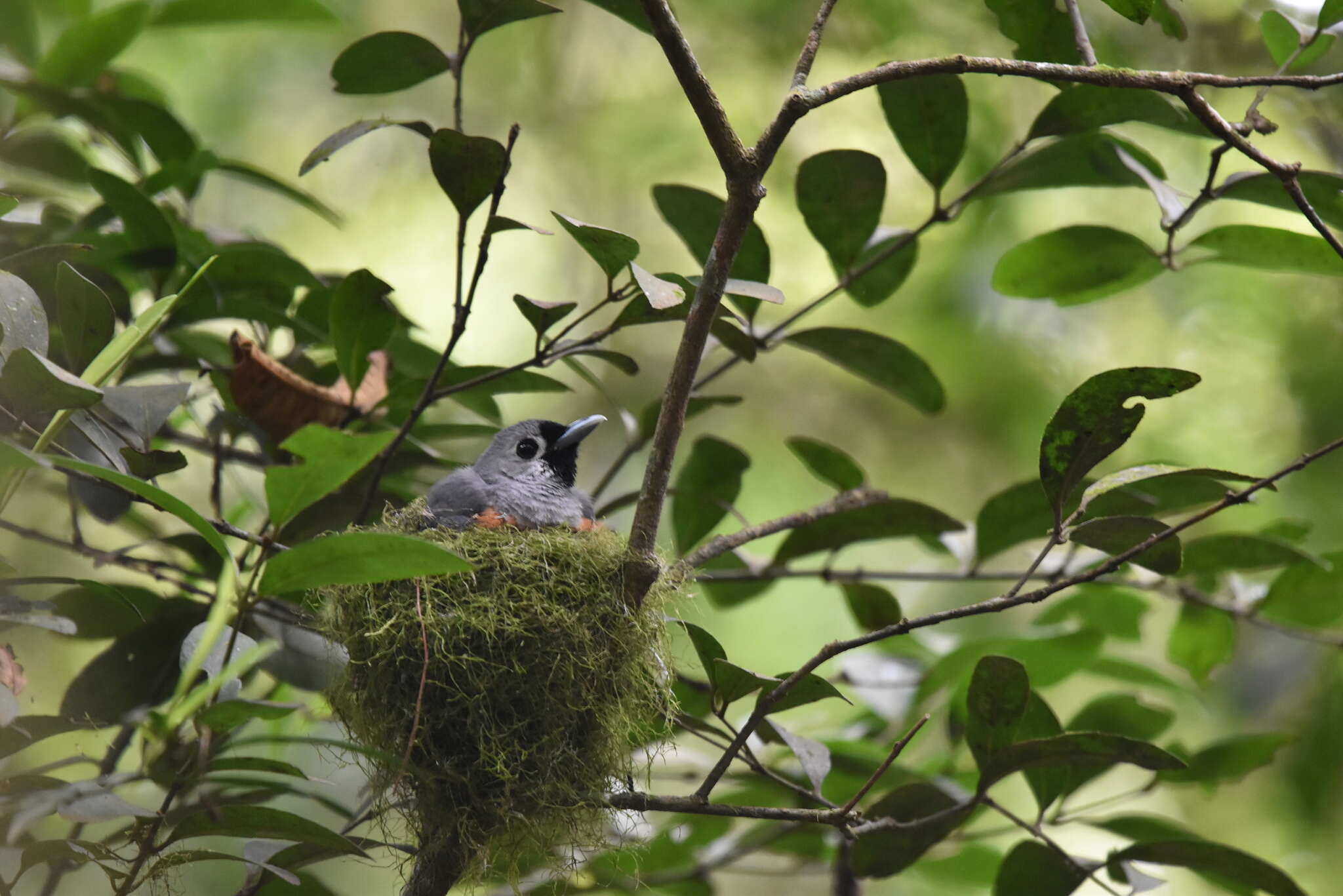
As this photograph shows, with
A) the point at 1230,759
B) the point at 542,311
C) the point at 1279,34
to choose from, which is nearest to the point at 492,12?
the point at 542,311

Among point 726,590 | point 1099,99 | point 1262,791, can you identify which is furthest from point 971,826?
point 1099,99

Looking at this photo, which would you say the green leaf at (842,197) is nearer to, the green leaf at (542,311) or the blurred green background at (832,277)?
the green leaf at (542,311)

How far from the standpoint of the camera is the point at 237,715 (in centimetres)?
136

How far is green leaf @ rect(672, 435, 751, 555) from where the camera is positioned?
7.79ft

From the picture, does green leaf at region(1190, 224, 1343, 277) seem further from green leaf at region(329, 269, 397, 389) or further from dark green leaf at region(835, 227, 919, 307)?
green leaf at region(329, 269, 397, 389)

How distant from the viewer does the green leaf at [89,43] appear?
233cm

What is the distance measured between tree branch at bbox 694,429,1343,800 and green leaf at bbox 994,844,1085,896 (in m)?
0.72

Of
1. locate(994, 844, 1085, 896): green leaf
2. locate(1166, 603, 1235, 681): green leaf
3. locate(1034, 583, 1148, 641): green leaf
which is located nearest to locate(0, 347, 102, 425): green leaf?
locate(994, 844, 1085, 896): green leaf

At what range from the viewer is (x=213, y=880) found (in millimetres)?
3652

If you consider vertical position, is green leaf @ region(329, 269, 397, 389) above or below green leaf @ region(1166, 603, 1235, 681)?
above

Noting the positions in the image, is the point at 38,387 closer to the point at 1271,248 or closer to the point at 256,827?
the point at 256,827

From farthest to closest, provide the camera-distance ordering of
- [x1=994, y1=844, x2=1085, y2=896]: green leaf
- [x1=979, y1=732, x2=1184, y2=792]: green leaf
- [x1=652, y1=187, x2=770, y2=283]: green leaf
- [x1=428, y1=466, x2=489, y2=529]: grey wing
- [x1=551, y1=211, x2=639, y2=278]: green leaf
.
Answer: [x1=428, y1=466, x2=489, y2=529]: grey wing → [x1=652, y1=187, x2=770, y2=283]: green leaf → [x1=994, y1=844, x2=1085, y2=896]: green leaf → [x1=979, y1=732, x2=1184, y2=792]: green leaf → [x1=551, y1=211, x2=639, y2=278]: green leaf

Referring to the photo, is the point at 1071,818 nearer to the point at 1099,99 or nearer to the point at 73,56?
the point at 1099,99

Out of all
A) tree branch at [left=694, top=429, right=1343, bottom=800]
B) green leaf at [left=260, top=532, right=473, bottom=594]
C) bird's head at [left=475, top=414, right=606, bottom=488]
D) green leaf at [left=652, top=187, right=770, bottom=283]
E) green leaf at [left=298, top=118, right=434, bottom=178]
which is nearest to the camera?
green leaf at [left=260, top=532, right=473, bottom=594]
